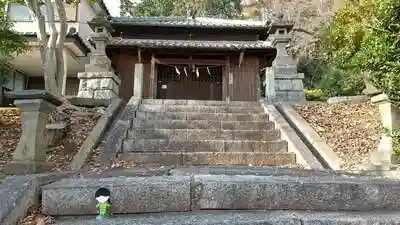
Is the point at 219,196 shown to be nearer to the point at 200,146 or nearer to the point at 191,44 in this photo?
the point at 200,146

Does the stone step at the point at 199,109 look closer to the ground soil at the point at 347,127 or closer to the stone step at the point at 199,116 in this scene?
the stone step at the point at 199,116

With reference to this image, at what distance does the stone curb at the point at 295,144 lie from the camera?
20.3ft

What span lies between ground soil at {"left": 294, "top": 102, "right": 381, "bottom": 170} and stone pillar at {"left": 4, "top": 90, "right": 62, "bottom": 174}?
458 centimetres

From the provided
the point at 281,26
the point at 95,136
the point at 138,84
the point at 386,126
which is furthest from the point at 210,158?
the point at 281,26

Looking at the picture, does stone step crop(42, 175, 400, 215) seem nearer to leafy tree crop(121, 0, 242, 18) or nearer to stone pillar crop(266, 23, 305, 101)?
stone pillar crop(266, 23, 305, 101)

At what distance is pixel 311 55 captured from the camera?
76.3 feet

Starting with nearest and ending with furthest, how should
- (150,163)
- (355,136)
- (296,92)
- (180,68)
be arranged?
(150,163) < (355,136) < (296,92) < (180,68)

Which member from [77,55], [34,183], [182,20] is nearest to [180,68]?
[182,20]

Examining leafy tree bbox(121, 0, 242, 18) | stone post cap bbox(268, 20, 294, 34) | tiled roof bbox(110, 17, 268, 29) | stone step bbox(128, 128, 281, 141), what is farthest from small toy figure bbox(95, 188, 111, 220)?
leafy tree bbox(121, 0, 242, 18)

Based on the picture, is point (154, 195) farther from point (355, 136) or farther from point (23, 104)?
point (355, 136)

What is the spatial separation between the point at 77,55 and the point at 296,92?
10.4 meters

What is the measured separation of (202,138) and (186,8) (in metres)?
20.8

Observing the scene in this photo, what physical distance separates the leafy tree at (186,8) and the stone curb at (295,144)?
19.3 metres

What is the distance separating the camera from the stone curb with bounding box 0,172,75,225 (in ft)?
9.15
